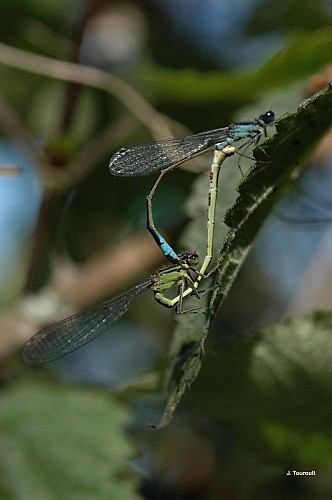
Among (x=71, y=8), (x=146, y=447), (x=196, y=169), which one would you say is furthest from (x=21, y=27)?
(x=146, y=447)

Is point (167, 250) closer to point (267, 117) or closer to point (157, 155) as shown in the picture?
point (157, 155)

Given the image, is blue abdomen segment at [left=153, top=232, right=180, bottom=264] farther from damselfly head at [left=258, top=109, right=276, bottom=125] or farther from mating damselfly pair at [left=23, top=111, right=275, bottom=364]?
damselfly head at [left=258, top=109, right=276, bottom=125]

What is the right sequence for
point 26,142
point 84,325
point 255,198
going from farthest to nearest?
point 26,142 → point 84,325 → point 255,198

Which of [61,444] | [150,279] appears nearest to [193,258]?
[150,279]

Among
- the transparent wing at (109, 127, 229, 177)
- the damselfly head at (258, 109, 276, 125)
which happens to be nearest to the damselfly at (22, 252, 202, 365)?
the transparent wing at (109, 127, 229, 177)

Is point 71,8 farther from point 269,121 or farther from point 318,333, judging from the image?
point 318,333

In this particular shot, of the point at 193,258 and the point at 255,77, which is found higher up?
the point at 255,77

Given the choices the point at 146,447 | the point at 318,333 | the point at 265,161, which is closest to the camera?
the point at 265,161

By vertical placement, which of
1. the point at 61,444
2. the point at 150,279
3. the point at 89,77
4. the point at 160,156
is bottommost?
the point at 61,444

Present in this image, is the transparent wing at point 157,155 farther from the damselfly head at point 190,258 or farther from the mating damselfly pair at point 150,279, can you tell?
the damselfly head at point 190,258
